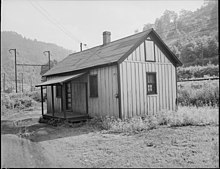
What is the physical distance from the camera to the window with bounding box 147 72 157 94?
11.3 m

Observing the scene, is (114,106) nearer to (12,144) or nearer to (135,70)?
(135,70)

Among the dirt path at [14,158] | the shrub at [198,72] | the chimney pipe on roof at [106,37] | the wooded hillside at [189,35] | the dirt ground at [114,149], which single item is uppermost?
the wooded hillside at [189,35]

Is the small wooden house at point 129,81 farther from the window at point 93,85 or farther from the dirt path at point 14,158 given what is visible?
the dirt path at point 14,158

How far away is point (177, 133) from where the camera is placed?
762cm

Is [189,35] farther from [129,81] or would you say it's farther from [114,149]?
[114,149]

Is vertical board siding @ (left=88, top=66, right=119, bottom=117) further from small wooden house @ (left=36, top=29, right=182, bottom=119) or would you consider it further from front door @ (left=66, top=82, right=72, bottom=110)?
front door @ (left=66, top=82, right=72, bottom=110)

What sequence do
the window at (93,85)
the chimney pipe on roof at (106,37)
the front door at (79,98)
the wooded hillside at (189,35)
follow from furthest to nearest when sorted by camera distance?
the wooded hillside at (189,35), the chimney pipe on roof at (106,37), the front door at (79,98), the window at (93,85)

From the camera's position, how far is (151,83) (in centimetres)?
1141

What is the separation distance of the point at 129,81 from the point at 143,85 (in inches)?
37.4

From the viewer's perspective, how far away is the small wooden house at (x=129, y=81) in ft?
33.3

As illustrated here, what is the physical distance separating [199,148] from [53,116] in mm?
8186

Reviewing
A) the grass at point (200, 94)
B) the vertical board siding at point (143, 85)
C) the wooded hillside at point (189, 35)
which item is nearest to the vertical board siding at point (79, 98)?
the vertical board siding at point (143, 85)

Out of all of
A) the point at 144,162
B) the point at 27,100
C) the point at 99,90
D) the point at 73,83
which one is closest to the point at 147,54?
the point at 99,90

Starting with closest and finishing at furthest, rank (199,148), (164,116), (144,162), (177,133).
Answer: (144,162) → (199,148) → (177,133) → (164,116)
